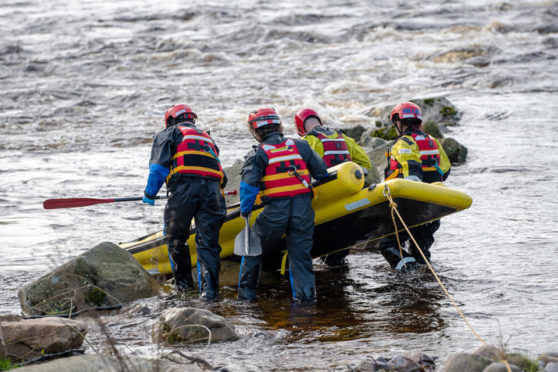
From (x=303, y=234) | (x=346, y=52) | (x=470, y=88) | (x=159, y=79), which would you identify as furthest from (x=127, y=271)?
(x=346, y=52)

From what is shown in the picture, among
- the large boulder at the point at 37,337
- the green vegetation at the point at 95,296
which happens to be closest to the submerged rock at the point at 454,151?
the green vegetation at the point at 95,296

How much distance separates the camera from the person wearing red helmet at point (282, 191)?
6.14 meters

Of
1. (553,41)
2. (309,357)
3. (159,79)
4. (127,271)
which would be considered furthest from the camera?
(553,41)

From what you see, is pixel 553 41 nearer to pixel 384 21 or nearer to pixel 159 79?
pixel 384 21

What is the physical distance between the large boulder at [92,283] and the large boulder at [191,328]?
2.70ft

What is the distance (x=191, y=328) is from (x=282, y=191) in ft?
4.84

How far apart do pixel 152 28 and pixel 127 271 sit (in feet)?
93.7

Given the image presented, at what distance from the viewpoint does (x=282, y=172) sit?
6.15 m

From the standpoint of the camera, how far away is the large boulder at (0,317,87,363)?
15.5ft

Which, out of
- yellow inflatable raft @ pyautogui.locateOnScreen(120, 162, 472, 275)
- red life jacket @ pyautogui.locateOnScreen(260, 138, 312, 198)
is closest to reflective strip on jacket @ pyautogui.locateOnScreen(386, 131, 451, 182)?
yellow inflatable raft @ pyautogui.locateOnScreen(120, 162, 472, 275)

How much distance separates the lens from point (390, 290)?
6.70 metres

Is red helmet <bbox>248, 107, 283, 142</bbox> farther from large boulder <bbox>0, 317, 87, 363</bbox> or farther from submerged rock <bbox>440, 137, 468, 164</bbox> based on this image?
submerged rock <bbox>440, 137, 468, 164</bbox>

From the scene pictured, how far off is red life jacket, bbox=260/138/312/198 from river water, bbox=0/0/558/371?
40.1 inches

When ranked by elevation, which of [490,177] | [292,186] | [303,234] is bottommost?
[490,177]
